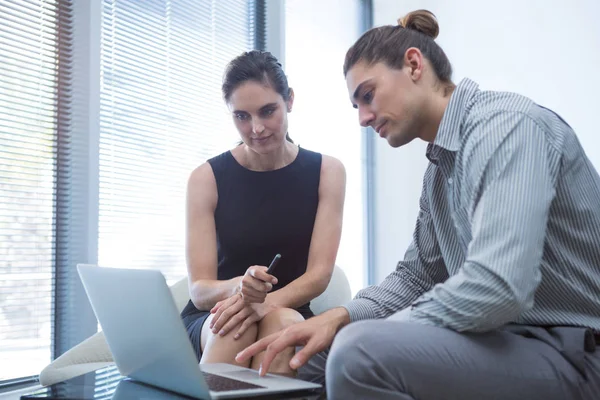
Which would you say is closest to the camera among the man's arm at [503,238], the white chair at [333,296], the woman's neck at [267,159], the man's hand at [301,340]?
the man's arm at [503,238]

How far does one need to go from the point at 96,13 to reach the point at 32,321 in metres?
1.09

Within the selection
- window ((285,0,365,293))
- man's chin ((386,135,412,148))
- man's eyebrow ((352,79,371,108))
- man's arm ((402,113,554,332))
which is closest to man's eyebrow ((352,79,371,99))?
man's eyebrow ((352,79,371,108))

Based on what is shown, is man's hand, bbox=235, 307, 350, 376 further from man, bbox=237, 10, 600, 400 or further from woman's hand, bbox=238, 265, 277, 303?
woman's hand, bbox=238, 265, 277, 303

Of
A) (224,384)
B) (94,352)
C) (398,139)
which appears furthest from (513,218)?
(94,352)

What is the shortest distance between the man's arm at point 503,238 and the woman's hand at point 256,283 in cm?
42

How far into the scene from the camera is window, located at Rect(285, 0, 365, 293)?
3602 mm

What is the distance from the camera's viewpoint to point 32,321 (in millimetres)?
2158

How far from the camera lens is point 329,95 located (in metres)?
3.84

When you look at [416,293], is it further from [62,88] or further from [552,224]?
[62,88]

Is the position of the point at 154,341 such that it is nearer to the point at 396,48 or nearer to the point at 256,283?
the point at 256,283

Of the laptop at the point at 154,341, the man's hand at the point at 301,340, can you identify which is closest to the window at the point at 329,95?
the man's hand at the point at 301,340

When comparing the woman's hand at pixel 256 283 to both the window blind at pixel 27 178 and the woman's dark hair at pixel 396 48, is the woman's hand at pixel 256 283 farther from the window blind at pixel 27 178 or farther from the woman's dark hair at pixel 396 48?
the window blind at pixel 27 178

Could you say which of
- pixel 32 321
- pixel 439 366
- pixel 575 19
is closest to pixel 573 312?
pixel 439 366

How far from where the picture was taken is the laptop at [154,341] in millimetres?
972
